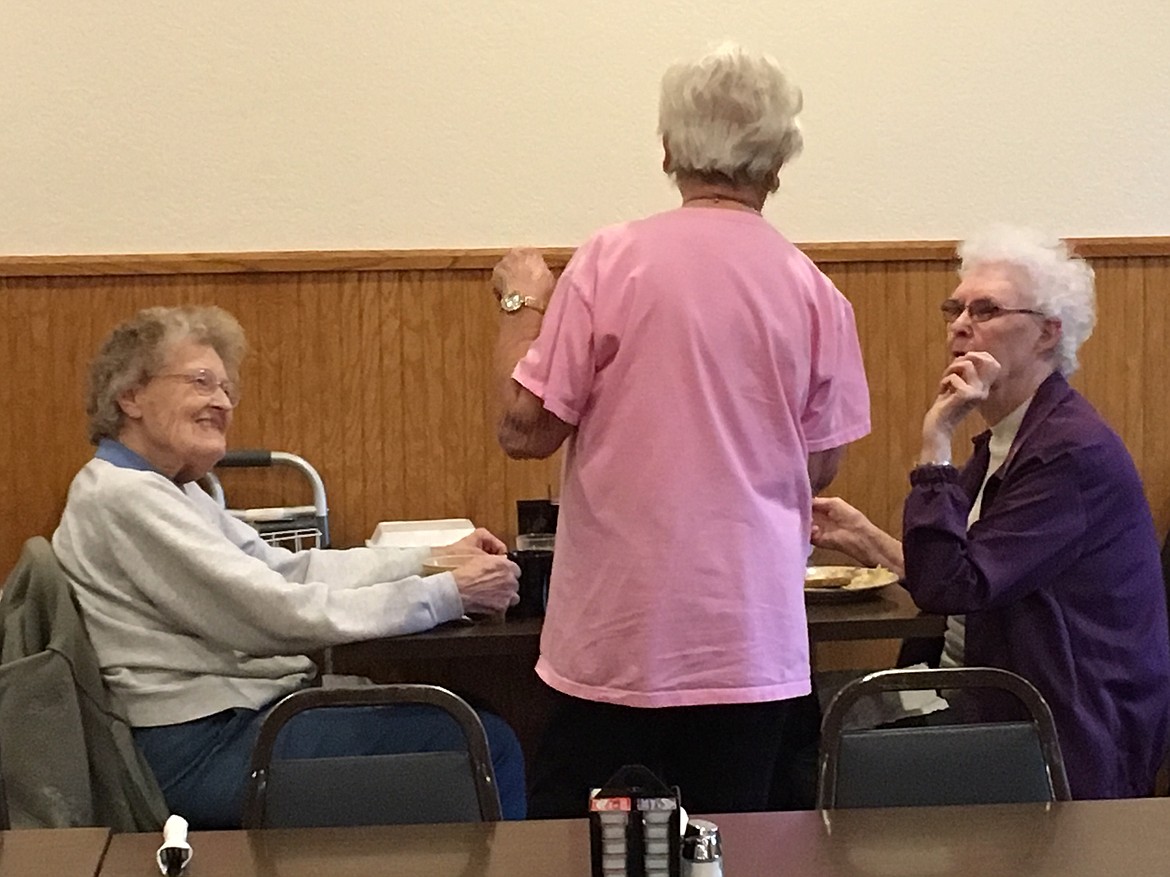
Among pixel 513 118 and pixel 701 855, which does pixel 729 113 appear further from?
pixel 513 118

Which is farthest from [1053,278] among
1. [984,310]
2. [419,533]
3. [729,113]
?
[419,533]

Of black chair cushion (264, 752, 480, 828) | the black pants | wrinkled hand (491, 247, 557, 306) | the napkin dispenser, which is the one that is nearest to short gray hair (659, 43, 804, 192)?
wrinkled hand (491, 247, 557, 306)

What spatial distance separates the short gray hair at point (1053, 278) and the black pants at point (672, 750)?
920 mm

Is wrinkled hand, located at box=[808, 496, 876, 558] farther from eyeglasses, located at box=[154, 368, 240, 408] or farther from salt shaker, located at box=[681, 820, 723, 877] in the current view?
salt shaker, located at box=[681, 820, 723, 877]

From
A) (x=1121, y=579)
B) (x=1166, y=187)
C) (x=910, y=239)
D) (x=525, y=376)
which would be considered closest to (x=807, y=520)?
(x=525, y=376)

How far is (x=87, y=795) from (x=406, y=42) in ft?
6.16

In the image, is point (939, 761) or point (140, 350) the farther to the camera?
point (140, 350)

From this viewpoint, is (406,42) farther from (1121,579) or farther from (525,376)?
(1121,579)

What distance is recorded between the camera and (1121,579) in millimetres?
2238

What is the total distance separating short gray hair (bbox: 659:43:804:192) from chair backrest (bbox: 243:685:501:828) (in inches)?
30.6

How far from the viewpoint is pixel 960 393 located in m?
2.34

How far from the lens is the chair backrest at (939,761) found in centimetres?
168

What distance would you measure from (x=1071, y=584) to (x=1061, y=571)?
0.03 meters

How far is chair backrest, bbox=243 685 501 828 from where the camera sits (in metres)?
1.64
